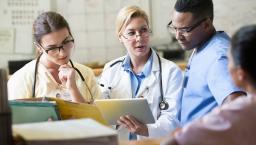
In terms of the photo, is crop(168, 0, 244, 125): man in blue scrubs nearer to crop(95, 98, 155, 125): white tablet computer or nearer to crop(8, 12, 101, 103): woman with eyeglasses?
crop(95, 98, 155, 125): white tablet computer

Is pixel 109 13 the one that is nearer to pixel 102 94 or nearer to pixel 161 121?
pixel 102 94

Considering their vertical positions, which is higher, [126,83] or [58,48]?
[58,48]

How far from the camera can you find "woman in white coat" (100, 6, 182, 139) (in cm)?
216

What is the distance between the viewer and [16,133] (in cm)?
91

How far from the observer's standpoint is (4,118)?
34.9 inches

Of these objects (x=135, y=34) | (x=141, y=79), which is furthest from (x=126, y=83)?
(x=135, y=34)

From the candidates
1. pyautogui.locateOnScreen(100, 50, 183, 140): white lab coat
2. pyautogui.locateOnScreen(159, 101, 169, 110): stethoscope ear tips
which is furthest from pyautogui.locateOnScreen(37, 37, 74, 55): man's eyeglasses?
pyautogui.locateOnScreen(159, 101, 169, 110): stethoscope ear tips

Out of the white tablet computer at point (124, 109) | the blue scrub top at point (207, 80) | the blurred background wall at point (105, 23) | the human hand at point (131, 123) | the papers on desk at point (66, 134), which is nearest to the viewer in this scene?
the papers on desk at point (66, 134)

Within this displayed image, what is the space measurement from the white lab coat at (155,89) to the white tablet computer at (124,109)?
0.09 metres

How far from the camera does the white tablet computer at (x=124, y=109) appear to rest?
6.48 ft

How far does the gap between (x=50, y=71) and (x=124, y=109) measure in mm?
514

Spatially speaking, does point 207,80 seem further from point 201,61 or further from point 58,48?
point 58,48

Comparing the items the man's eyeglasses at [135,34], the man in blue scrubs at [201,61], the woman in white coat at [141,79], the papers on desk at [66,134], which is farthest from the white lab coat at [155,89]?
the papers on desk at [66,134]

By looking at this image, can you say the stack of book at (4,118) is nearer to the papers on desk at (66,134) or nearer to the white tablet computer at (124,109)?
the papers on desk at (66,134)
